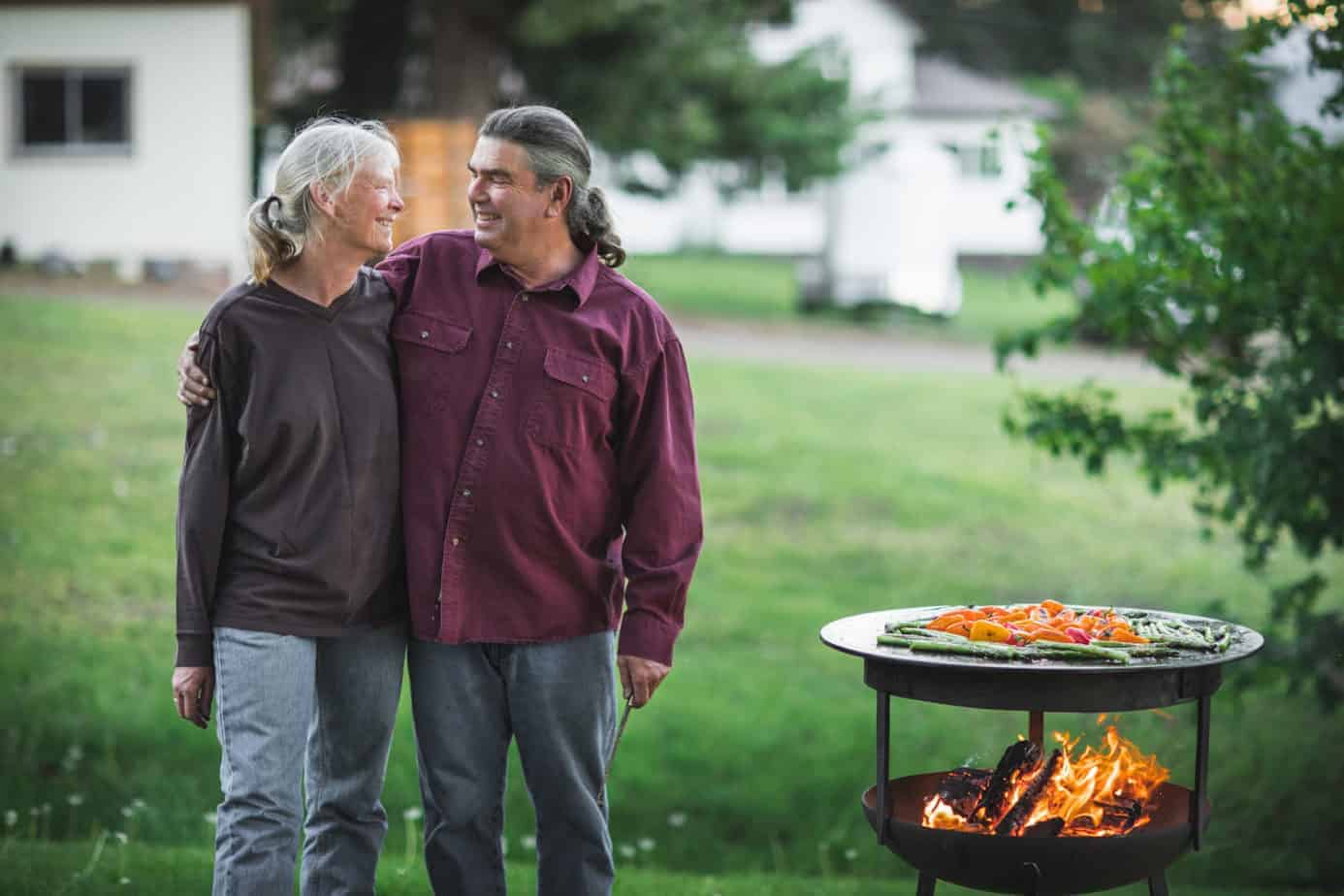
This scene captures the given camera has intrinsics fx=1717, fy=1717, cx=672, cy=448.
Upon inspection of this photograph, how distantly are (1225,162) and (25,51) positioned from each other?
16302 millimetres

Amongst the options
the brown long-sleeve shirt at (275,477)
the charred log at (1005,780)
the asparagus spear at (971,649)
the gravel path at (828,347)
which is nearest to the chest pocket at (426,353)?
the brown long-sleeve shirt at (275,477)

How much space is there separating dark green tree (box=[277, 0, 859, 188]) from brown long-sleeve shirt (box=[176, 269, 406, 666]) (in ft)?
50.0

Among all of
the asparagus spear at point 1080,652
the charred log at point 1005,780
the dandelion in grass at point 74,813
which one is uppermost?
the asparagus spear at point 1080,652

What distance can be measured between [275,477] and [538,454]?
598 mm

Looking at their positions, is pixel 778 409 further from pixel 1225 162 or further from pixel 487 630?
pixel 487 630

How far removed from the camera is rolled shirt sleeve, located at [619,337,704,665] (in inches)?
158

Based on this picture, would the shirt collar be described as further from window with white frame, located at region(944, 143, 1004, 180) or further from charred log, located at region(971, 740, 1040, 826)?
window with white frame, located at region(944, 143, 1004, 180)

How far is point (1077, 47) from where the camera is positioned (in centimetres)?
4094

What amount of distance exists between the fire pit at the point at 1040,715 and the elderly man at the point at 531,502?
0.54m

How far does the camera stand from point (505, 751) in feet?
13.4

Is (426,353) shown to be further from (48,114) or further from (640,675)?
(48,114)

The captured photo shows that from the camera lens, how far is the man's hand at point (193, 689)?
374 cm

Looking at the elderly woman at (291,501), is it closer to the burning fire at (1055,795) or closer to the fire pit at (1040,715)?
the fire pit at (1040,715)

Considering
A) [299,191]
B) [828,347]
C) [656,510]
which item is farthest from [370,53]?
[656,510]
